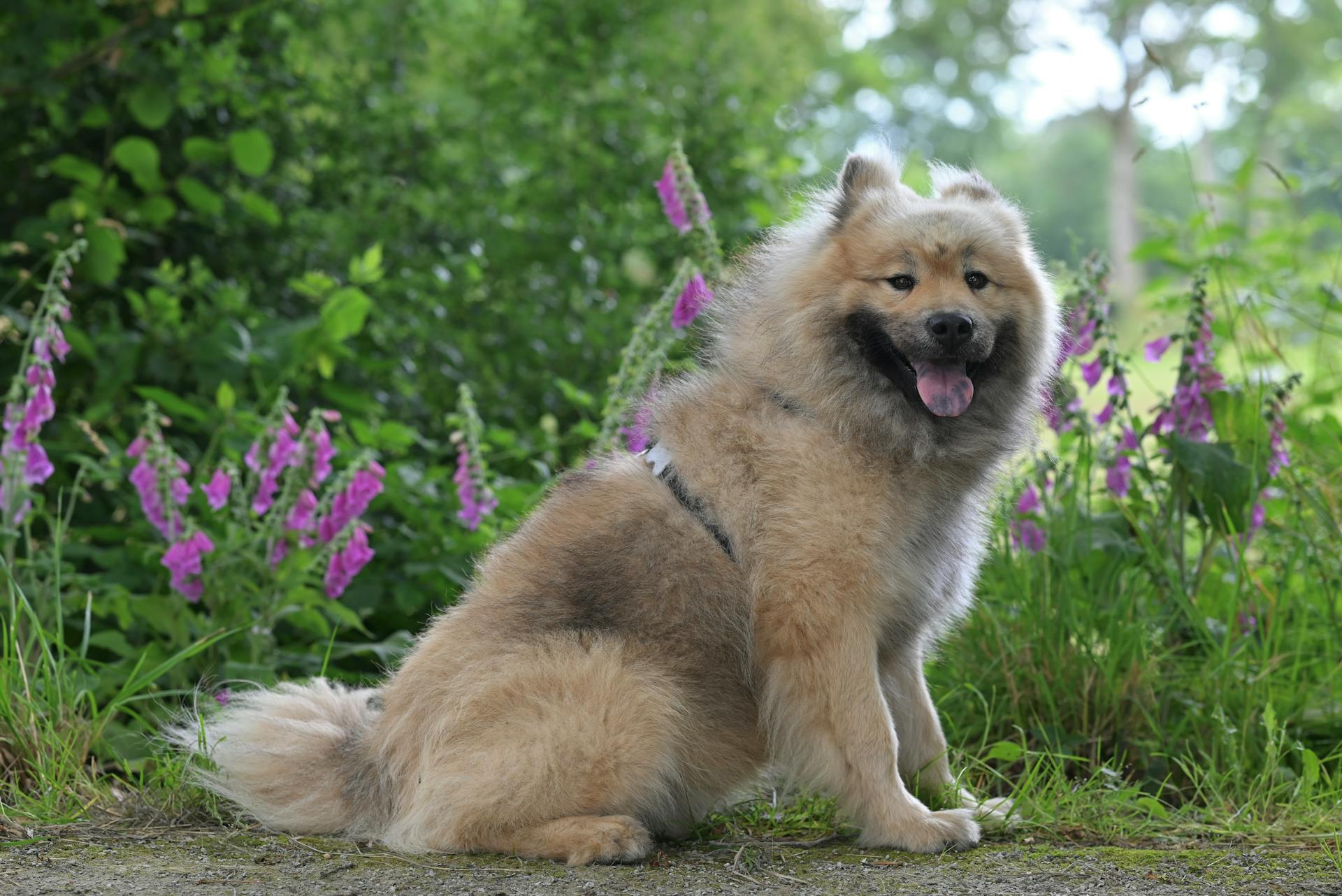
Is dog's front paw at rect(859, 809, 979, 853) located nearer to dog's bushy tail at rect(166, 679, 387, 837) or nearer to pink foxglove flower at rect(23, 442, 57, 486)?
dog's bushy tail at rect(166, 679, 387, 837)

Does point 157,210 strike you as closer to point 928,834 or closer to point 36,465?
point 36,465

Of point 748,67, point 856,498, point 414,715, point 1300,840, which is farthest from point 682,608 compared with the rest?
point 748,67

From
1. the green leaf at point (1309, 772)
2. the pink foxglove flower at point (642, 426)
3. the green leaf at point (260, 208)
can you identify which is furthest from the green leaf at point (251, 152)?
the green leaf at point (1309, 772)

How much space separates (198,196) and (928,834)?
4.06 m

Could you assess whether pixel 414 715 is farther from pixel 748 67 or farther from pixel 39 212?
pixel 748 67

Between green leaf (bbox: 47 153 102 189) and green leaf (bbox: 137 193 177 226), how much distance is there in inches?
8.3

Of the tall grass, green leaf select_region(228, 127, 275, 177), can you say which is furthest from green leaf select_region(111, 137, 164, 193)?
the tall grass

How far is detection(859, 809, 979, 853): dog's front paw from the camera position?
2.93 meters

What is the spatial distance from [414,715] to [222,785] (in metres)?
0.57

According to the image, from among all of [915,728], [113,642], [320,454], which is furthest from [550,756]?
[113,642]

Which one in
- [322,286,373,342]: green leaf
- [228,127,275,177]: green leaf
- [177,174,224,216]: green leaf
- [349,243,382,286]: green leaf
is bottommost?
[322,286,373,342]: green leaf

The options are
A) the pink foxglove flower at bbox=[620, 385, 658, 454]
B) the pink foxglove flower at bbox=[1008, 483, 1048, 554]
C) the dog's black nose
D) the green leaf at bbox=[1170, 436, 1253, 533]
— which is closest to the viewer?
the dog's black nose

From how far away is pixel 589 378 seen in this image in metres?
6.27

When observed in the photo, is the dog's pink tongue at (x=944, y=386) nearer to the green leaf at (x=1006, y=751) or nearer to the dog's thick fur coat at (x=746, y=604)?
the dog's thick fur coat at (x=746, y=604)
